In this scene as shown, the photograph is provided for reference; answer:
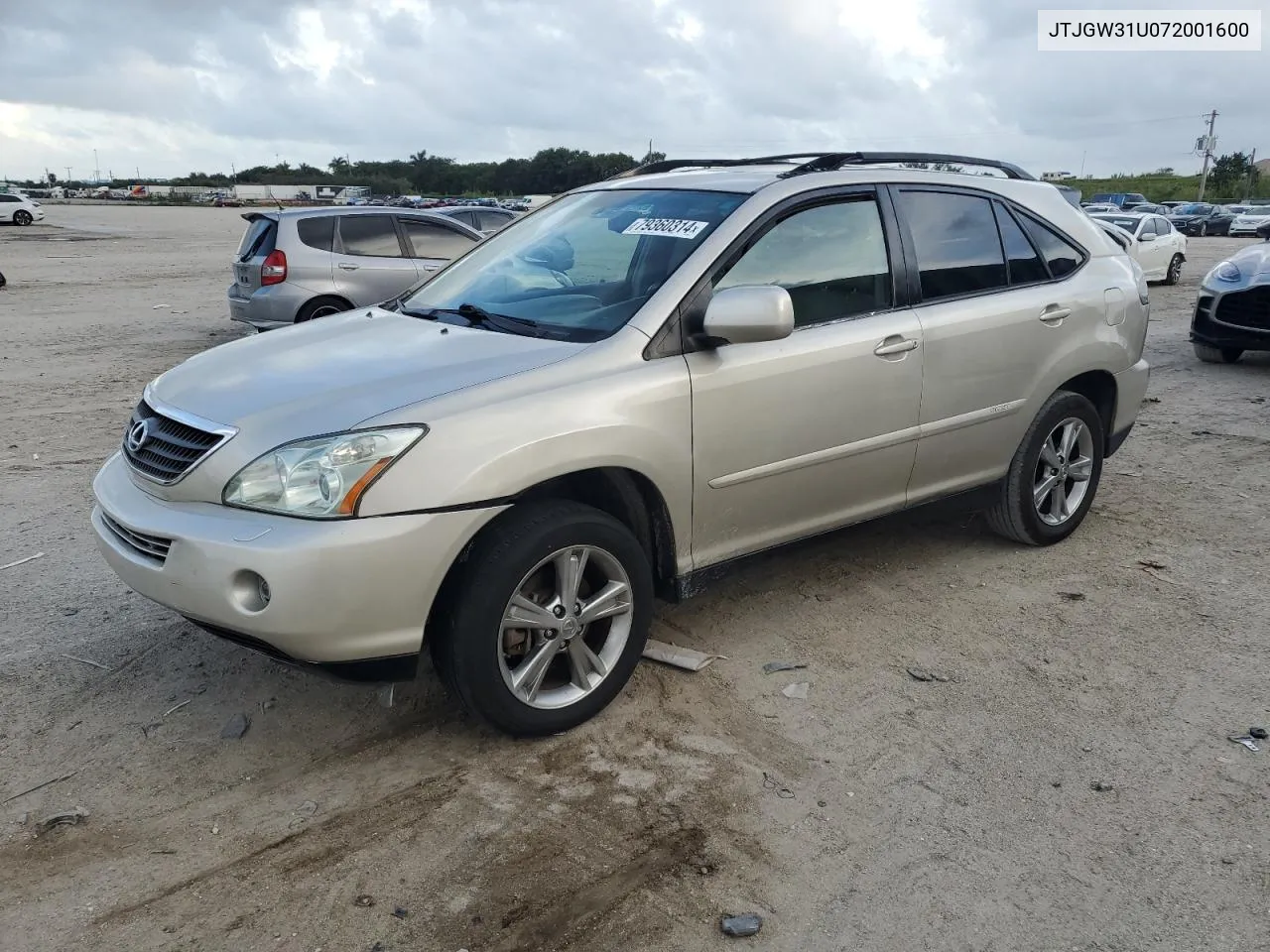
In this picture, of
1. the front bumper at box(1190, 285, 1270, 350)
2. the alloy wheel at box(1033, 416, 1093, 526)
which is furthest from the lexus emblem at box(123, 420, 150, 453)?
the front bumper at box(1190, 285, 1270, 350)

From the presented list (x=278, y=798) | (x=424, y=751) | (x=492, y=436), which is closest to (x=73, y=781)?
(x=278, y=798)

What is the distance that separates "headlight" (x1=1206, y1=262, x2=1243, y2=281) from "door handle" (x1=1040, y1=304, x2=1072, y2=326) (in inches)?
244

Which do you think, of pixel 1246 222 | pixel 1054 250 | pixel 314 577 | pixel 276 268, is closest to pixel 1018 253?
pixel 1054 250

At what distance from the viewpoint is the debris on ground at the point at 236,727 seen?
11.4 feet

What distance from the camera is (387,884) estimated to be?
2.72 meters

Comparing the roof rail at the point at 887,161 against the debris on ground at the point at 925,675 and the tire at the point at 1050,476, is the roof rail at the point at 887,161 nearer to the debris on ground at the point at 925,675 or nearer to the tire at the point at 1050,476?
the tire at the point at 1050,476

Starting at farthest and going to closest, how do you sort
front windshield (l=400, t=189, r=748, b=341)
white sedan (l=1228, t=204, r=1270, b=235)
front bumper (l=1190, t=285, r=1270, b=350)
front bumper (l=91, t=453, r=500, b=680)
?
1. white sedan (l=1228, t=204, r=1270, b=235)
2. front bumper (l=1190, t=285, r=1270, b=350)
3. front windshield (l=400, t=189, r=748, b=341)
4. front bumper (l=91, t=453, r=500, b=680)

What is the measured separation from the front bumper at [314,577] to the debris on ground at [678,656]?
3.79ft

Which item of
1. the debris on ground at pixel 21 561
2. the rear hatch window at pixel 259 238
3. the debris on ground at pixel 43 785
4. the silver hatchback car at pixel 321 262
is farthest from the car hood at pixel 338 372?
the rear hatch window at pixel 259 238

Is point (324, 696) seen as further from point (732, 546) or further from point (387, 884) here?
point (732, 546)

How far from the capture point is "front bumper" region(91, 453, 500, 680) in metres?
2.88

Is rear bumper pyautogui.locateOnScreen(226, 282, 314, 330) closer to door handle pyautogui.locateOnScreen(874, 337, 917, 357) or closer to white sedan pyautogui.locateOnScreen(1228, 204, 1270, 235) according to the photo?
door handle pyautogui.locateOnScreen(874, 337, 917, 357)

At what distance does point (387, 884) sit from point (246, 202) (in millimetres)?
86064

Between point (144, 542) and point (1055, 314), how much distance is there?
12.8 ft
